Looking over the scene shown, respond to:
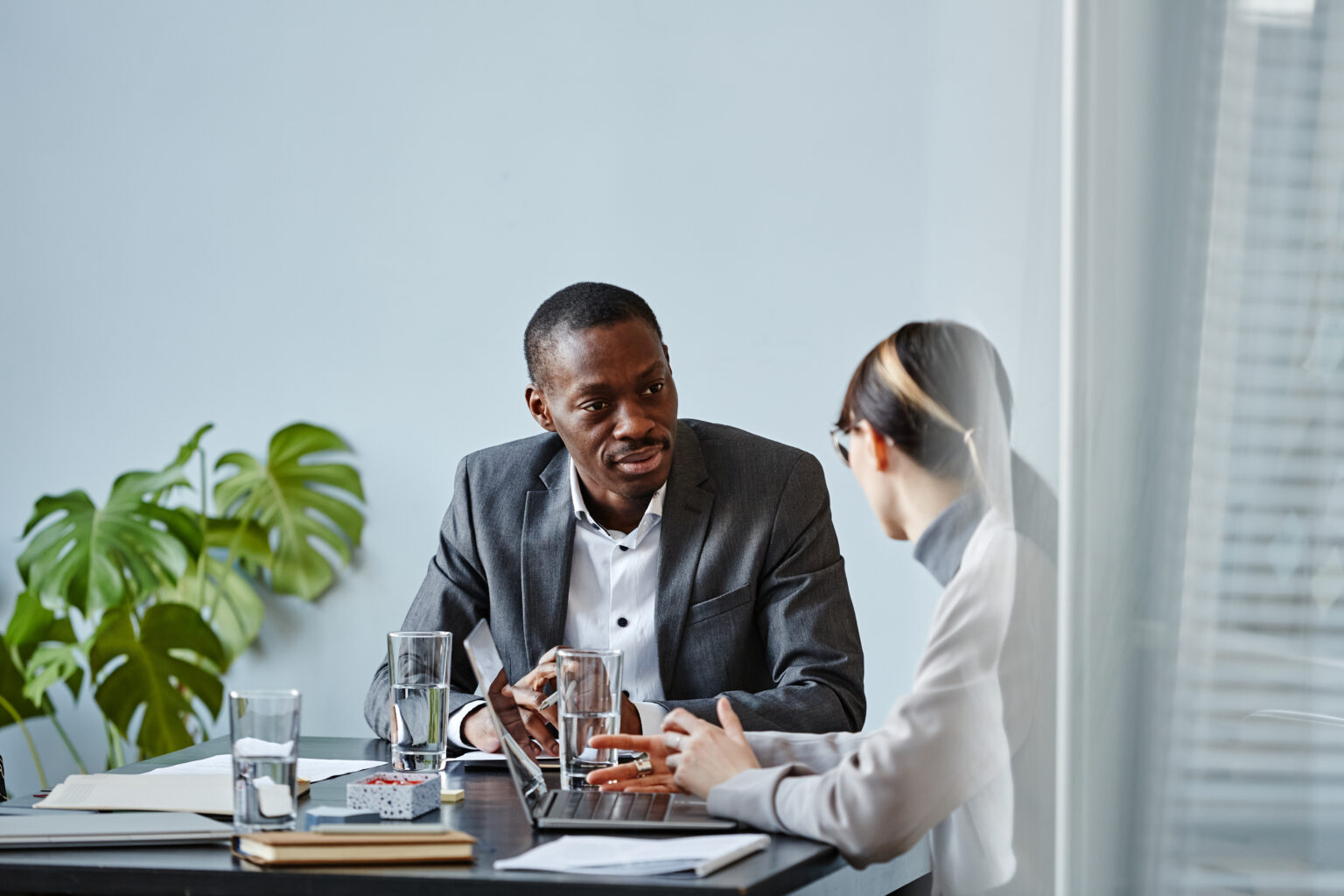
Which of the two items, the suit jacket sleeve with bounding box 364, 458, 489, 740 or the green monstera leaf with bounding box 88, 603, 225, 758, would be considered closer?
the suit jacket sleeve with bounding box 364, 458, 489, 740

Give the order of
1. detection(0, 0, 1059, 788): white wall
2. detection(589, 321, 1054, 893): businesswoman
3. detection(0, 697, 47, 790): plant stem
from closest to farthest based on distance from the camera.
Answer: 1. detection(589, 321, 1054, 893): businesswoman
2. detection(0, 0, 1059, 788): white wall
3. detection(0, 697, 47, 790): plant stem

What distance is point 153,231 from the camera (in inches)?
129

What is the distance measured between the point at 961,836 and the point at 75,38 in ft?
9.98

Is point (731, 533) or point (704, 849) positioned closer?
point (704, 849)

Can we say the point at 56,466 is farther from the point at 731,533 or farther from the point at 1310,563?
the point at 1310,563

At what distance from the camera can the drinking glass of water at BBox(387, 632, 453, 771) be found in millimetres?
1531

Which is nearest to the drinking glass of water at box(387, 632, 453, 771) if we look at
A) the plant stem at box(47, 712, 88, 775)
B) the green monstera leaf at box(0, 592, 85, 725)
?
the green monstera leaf at box(0, 592, 85, 725)

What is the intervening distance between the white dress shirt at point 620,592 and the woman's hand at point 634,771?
510mm

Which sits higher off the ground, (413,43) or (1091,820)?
(413,43)

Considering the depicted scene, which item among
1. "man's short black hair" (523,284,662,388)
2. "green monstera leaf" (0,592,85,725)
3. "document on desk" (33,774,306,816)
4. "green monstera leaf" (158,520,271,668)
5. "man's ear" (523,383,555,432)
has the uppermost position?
"man's short black hair" (523,284,662,388)

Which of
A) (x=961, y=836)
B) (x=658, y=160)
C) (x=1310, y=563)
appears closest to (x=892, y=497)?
(x=961, y=836)

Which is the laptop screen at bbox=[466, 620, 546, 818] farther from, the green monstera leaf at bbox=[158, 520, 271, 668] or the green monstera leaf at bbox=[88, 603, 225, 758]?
the green monstera leaf at bbox=[158, 520, 271, 668]

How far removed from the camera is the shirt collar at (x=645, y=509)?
6.67ft

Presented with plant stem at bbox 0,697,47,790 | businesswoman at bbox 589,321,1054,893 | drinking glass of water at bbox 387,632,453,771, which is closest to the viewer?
businesswoman at bbox 589,321,1054,893
